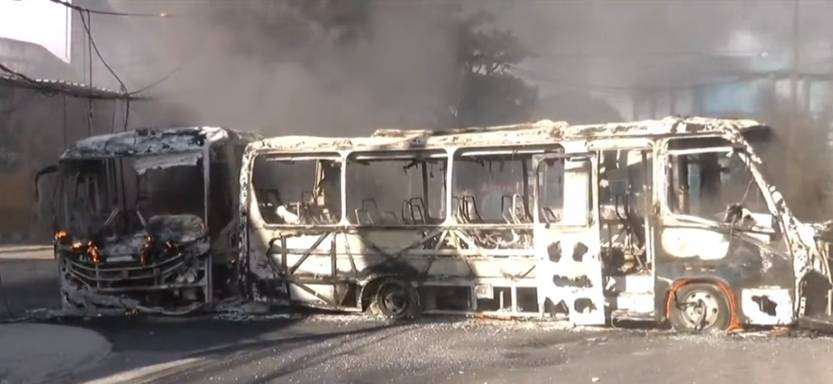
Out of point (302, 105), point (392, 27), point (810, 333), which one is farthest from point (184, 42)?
point (810, 333)

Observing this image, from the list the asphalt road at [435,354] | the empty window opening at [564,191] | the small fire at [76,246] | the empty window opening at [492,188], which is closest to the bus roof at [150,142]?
the small fire at [76,246]

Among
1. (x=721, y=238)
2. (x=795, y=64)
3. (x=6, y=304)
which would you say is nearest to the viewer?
(x=721, y=238)

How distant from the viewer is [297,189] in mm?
10352

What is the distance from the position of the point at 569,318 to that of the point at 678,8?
8160 mm

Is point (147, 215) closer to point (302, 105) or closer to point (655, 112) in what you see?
point (302, 105)

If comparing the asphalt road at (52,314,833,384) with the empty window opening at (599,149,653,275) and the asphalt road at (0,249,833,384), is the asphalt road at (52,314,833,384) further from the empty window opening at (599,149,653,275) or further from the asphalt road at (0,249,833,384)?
the empty window opening at (599,149,653,275)

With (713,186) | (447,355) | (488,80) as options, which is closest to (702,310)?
(713,186)

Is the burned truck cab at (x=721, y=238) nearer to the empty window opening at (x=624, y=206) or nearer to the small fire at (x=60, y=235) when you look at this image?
the empty window opening at (x=624, y=206)

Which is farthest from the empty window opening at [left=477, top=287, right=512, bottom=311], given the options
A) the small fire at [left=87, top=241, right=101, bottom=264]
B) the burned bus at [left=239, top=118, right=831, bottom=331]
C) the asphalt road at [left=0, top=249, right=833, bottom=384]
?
the small fire at [left=87, top=241, right=101, bottom=264]

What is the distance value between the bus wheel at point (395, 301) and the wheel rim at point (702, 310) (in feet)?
8.39

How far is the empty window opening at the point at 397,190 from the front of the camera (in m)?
9.64

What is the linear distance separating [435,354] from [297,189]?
11.4 ft

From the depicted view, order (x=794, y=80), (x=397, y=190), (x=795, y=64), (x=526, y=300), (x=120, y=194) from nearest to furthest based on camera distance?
(x=526, y=300) → (x=120, y=194) → (x=397, y=190) → (x=795, y=64) → (x=794, y=80)

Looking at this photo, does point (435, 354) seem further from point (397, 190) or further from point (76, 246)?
point (76, 246)
